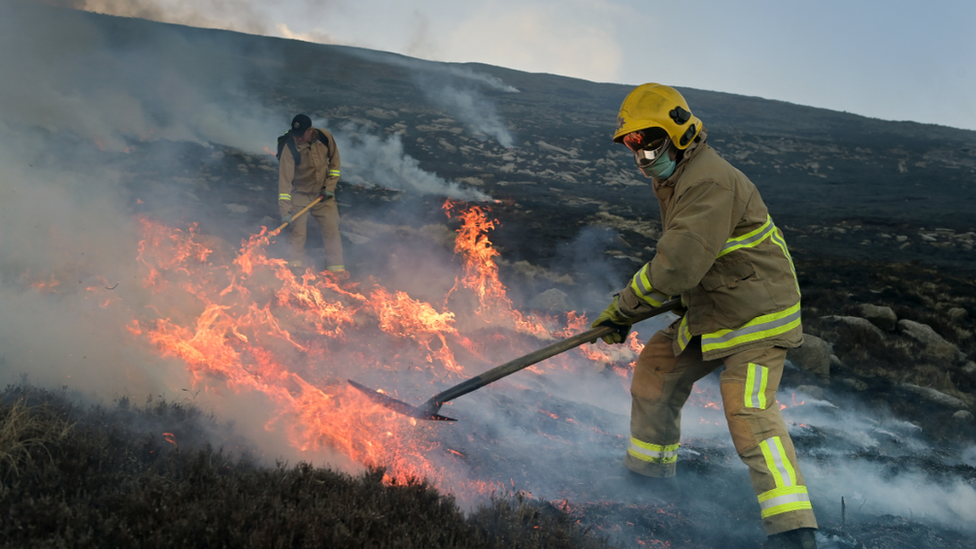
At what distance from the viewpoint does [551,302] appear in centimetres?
849

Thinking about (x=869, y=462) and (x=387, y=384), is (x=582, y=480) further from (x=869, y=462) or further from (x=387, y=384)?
(x=869, y=462)

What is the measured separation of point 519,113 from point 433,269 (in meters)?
37.5

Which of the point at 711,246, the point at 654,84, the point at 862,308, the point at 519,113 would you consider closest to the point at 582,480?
the point at 711,246

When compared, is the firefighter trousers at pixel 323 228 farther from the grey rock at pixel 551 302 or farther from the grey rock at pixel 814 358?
the grey rock at pixel 814 358

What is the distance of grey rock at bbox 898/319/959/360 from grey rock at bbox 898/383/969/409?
1.54m

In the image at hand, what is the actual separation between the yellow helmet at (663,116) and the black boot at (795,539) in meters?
2.03

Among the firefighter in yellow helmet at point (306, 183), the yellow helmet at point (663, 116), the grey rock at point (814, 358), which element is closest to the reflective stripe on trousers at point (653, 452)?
the yellow helmet at point (663, 116)

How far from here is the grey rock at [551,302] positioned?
837 cm

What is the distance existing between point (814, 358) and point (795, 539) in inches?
184

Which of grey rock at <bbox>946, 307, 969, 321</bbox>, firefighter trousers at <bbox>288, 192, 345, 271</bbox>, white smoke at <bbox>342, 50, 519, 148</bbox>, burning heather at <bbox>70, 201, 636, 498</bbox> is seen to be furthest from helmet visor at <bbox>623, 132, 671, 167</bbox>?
white smoke at <bbox>342, 50, 519, 148</bbox>

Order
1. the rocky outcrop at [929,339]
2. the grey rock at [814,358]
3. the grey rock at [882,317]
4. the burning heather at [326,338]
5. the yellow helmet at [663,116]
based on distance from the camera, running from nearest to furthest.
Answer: the yellow helmet at [663,116], the burning heather at [326,338], the grey rock at [814,358], the rocky outcrop at [929,339], the grey rock at [882,317]

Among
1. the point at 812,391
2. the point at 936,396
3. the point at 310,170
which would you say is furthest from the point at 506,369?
the point at 310,170

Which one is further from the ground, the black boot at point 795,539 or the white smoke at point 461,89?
the white smoke at point 461,89

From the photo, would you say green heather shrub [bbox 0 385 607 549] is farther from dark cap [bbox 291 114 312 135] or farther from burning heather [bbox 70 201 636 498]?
dark cap [bbox 291 114 312 135]
